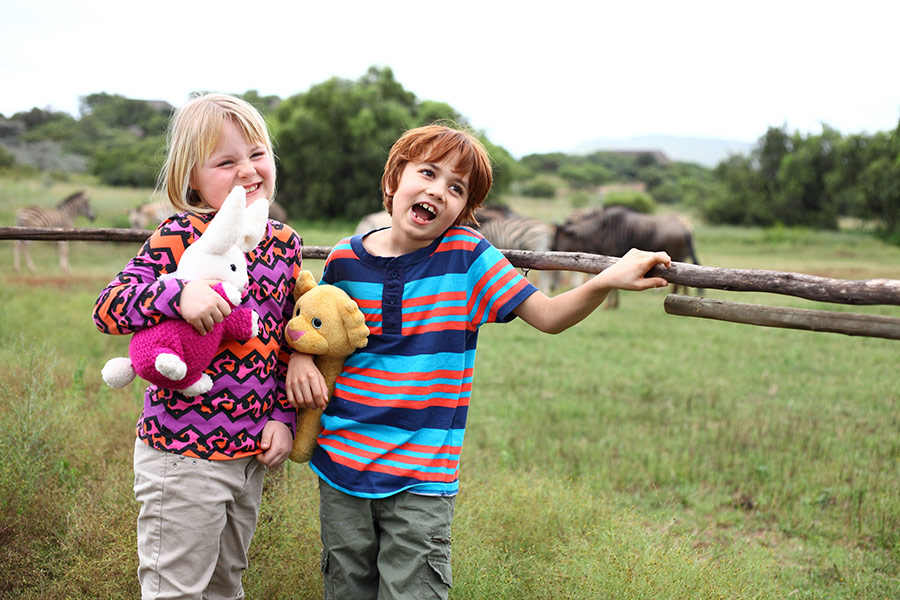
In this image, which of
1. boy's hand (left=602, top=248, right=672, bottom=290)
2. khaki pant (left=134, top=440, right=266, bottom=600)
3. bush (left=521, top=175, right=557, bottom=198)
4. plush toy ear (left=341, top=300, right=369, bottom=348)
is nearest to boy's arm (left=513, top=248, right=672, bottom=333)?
boy's hand (left=602, top=248, right=672, bottom=290)

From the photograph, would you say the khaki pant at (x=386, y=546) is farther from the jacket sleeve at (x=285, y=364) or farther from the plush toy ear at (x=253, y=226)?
the plush toy ear at (x=253, y=226)

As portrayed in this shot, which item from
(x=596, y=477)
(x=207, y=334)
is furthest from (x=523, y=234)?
(x=207, y=334)

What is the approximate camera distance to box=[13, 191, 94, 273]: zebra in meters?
12.1

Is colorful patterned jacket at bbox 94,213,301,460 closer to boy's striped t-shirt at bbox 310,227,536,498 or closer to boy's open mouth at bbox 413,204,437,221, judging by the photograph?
boy's striped t-shirt at bbox 310,227,536,498

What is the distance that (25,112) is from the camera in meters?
40.3

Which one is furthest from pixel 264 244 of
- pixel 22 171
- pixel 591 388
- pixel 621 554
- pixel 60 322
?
pixel 22 171

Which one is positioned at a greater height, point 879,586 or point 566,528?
point 566,528

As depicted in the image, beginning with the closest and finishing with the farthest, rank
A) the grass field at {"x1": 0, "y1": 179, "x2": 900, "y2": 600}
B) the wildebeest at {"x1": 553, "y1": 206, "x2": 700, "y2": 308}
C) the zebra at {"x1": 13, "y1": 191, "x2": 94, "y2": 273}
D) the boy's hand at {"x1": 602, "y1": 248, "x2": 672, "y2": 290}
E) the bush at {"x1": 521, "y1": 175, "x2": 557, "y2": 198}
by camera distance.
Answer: the boy's hand at {"x1": 602, "y1": 248, "x2": 672, "y2": 290} → the grass field at {"x1": 0, "y1": 179, "x2": 900, "y2": 600} → the zebra at {"x1": 13, "y1": 191, "x2": 94, "y2": 273} → the wildebeest at {"x1": 553, "y1": 206, "x2": 700, "y2": 308} → the bush at {"x1": 521, "y1": 175, "x2": 557, "y2": 198}

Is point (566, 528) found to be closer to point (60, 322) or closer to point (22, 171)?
point (60, 322)

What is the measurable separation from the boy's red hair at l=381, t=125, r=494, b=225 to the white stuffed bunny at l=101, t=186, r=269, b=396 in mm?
475

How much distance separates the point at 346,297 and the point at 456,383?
424 millimetres

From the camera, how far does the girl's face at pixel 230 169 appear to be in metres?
1.93

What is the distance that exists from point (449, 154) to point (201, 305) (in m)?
0.84

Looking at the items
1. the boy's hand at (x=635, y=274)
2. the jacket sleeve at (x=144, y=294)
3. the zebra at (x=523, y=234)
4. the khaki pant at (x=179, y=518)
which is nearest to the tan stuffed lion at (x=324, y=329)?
the khaki pant at (x=179, y=518)
